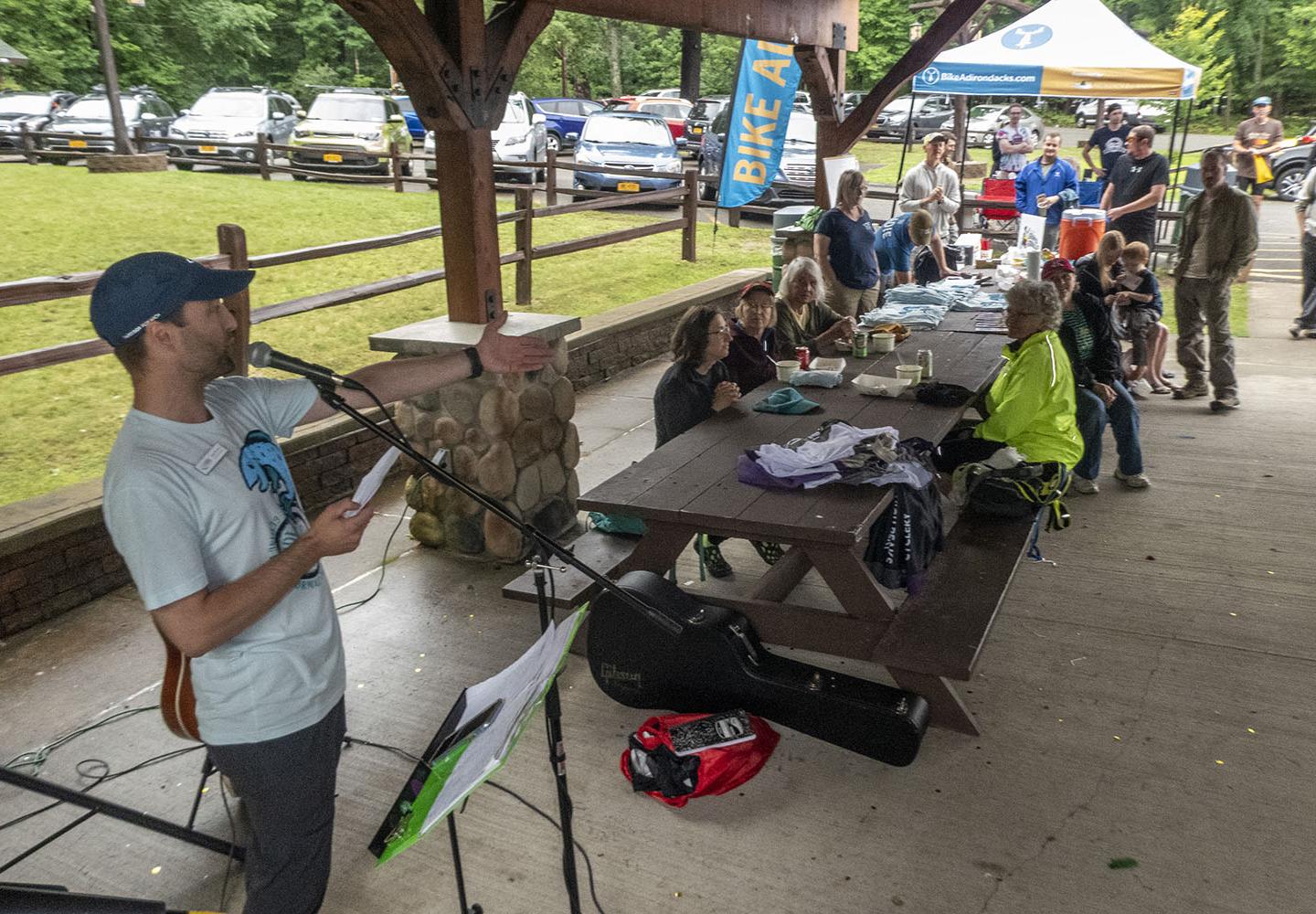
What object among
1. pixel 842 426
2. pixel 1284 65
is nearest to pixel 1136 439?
pixel 842 426

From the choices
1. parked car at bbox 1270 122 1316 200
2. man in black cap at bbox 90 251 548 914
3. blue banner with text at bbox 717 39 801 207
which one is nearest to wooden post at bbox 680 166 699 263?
blue banner with text at bbox 717 39 801 207

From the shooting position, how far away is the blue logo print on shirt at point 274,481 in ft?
7.36

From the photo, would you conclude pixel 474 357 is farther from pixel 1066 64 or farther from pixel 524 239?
pixel 1066 64

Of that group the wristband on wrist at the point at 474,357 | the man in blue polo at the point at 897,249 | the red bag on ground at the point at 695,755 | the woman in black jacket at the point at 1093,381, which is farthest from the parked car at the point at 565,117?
the wristband on wrist at the point at 474,357

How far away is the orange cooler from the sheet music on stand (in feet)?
28.7

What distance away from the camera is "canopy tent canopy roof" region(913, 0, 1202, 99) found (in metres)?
10.7

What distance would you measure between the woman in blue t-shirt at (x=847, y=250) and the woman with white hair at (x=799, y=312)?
3.98ft

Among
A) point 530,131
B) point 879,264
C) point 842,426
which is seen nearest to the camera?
point 842,426

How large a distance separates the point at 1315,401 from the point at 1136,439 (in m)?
2.70

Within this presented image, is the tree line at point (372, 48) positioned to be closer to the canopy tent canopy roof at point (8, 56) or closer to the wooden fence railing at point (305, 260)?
the canopy tent canopy roof at point (8, 56)

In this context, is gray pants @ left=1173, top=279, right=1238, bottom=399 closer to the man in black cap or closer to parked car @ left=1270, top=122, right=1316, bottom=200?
the man in black cap

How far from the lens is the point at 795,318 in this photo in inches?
254

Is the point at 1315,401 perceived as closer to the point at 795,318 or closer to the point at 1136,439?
the point at 1136,439

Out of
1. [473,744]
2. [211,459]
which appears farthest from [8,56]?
[473,744]
